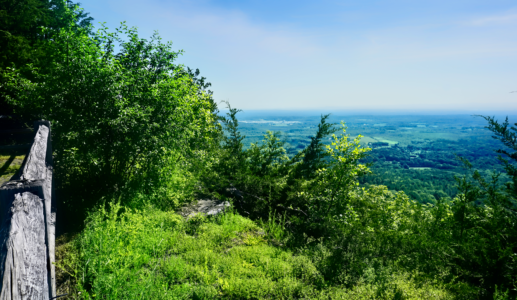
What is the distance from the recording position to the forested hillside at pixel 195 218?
399 centimetres

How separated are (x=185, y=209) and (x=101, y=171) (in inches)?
89.6

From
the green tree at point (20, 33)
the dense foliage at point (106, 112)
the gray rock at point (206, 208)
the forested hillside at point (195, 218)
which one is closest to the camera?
the forested hillside at point (195, 218)

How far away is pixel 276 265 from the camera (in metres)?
4.56

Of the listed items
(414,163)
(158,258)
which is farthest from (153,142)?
(414,163)

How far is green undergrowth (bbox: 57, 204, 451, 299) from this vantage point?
3.50 m

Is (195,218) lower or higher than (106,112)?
lower

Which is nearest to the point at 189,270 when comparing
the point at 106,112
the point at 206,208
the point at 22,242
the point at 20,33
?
the point at 22,242

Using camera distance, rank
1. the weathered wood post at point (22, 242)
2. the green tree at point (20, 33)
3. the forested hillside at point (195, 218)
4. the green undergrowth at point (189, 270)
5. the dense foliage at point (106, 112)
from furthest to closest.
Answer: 1. the green tree at point (20, 33)
2. the dense foliage at point (106, 112)
3. the forested hillside at point (195, 218)
4. the green undergrowth at point (189, 270)
5. the weathered wood post at point (22, 242)

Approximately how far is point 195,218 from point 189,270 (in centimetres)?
210

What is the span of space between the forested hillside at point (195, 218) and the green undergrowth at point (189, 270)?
1.0 inches

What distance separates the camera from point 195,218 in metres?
6.23

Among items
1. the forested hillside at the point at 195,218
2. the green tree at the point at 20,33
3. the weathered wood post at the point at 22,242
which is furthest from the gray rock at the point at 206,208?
the green tree at the point at 20,33

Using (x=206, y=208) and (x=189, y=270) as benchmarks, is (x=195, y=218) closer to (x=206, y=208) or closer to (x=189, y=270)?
(x=206, y=208)

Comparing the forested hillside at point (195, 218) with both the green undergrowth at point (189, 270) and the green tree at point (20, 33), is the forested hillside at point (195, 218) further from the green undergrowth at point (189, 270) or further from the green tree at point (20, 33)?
the green tree at point (20, 33)
